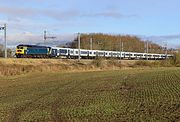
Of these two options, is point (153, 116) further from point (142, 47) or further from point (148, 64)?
point (142, 47)

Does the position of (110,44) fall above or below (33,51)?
above

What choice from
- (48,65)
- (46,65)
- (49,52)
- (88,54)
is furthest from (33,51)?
(88,54)

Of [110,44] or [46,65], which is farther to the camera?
[110,44]

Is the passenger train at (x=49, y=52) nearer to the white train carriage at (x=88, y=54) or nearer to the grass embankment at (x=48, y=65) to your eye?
the white train carriage at (x=88, y=54)

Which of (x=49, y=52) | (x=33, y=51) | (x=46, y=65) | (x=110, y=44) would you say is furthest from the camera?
(x=110, y=44)

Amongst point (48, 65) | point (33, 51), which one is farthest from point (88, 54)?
point (48, 65)

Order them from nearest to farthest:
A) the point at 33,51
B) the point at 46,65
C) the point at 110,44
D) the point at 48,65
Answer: the point at 46,65 < the point at 48,65 < the point at 33,51 < the point at 110,44

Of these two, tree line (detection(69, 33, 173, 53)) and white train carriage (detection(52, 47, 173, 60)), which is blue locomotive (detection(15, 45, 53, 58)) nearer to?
white train carriage (detection(52, 47, 173, 60))

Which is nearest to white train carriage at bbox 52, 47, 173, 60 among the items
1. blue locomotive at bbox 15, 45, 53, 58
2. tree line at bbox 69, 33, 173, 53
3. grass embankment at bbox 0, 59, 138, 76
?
blue locomotive at bbox 15, 45, 53, 58

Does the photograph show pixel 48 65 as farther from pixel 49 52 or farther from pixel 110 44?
pixel 110 44

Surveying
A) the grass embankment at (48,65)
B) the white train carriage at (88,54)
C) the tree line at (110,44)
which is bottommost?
the grass embankment at (48,65)

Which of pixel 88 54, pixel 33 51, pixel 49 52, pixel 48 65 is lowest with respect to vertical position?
pixel 48 65

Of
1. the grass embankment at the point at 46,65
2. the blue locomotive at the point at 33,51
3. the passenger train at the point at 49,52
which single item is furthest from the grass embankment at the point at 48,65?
the blue locomotive at the point at 33,51

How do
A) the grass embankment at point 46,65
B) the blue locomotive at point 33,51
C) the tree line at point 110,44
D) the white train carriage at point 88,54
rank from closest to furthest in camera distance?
the grass embankment at point 46,65 → the blue locomotive at point 33,51 → the white train carriage at point 88,54 → the tree line at point 110,44
